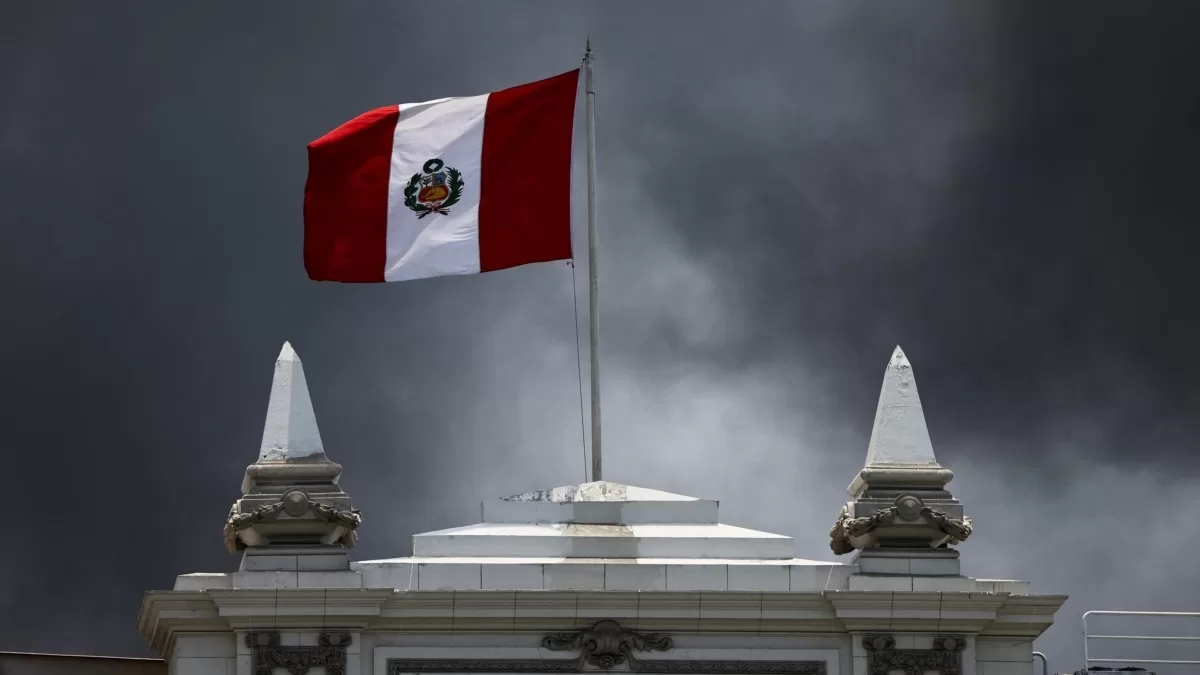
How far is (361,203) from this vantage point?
48719 mm

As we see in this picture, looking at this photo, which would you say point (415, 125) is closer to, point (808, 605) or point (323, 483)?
point (323, 483)

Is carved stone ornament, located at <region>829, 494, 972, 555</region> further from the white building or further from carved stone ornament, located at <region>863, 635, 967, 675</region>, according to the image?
carved stone ornament, located at <region>863, 635, 967, 675</region>

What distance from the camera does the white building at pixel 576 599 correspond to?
43594 millimetres

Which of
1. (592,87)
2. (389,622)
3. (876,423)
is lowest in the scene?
(389,622)

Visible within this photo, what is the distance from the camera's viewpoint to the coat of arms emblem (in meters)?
48.5

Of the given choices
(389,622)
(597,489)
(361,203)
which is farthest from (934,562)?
→ (361,203)

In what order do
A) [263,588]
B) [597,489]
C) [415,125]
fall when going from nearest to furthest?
[263,588] → [597,489] → [415,125]

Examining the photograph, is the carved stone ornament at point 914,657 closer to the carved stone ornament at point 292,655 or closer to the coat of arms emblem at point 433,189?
the carved stone ornament at point 292,655

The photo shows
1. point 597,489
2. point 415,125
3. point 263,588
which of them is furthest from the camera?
point 415,125

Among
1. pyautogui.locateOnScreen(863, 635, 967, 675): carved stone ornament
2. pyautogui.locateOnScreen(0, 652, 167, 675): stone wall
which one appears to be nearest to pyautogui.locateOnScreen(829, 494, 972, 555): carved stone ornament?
pyautogui.locateOnScreen(863, 635, 967, 675): carved stone ornament

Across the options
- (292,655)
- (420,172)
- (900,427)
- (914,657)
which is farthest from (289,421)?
(914,657)

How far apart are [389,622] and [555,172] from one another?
8.89 metres

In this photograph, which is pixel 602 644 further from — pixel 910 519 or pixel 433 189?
pixel 433 189

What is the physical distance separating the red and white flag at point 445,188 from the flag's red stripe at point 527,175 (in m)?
0.02
